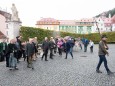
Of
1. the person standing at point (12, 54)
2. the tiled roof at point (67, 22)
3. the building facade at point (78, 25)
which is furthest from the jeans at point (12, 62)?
the tiled roof at point (67, 22)

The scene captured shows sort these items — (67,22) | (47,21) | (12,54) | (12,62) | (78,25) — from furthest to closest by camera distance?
(67,22) → (78,25) → (47,21) → (12,54) → (12,62)

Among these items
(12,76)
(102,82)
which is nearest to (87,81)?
(102,82)

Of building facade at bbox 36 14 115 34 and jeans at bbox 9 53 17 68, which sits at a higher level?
building facade at bbox 36 14 115 34

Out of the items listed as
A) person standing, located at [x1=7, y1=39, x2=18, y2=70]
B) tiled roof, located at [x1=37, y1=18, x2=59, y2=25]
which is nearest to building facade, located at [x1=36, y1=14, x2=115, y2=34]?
tiled roof, located at [x1=37, y1=18, x2=59, y2=25]

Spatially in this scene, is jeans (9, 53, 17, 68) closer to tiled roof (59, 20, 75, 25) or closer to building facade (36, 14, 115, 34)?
building facade (36, 14, 115, 34)

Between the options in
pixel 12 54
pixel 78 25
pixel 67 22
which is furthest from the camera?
→ pixel 67 22

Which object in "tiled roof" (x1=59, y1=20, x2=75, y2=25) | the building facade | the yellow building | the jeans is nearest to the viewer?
the jeans

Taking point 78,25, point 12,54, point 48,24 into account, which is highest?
point 48,24

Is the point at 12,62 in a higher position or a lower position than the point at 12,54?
lower

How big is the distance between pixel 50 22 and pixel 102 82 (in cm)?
11780

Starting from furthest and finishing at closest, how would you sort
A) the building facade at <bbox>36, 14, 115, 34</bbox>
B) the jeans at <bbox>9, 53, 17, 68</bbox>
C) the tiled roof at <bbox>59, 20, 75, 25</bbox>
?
the tiled roof at <bbox>59, 20, 75, 25</bbox> → the building facade at <bbox>36, 14, 115, 34</bbox> → the jeans at <bbox>9, 53, 17, 68</bbox>

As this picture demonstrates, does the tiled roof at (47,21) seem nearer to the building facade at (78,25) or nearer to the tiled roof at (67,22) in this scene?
the building facade at (78,25)

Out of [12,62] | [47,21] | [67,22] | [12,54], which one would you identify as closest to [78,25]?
[67,22]

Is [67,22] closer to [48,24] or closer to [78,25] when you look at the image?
[78,25]
